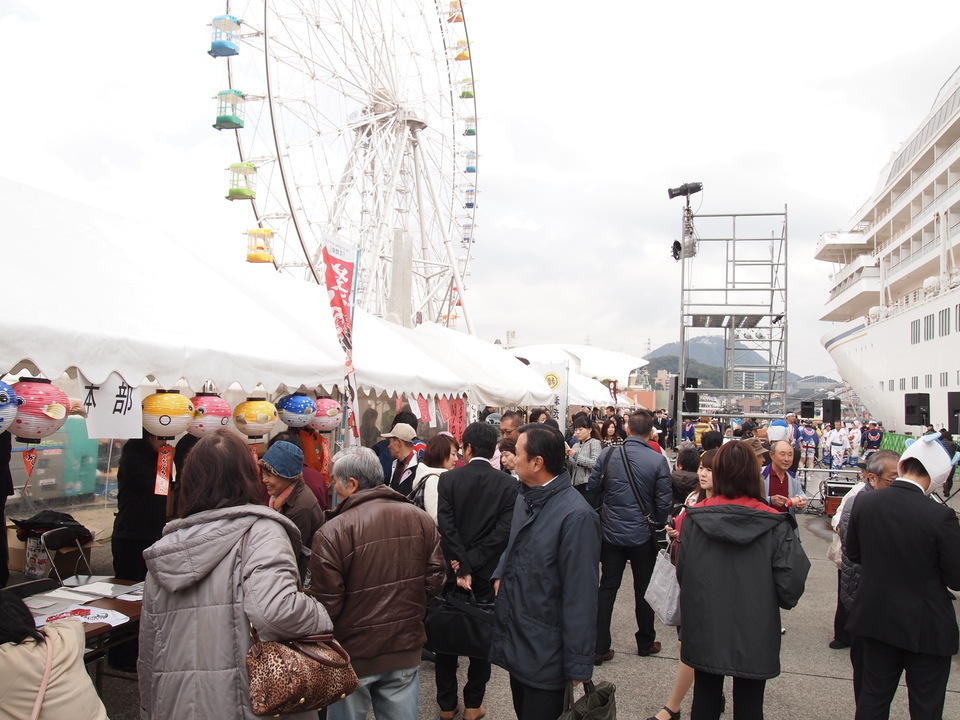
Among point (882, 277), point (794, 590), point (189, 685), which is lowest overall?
point (189, 685)

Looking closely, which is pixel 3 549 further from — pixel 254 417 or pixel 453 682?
pixel 453 682

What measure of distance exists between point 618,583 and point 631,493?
66 centimetres

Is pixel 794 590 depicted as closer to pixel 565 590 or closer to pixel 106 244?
pixel 565 590

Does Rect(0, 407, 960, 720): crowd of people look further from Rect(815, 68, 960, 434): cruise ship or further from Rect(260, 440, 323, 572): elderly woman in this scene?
Rect(815, 68, 960, 434): cruise ship

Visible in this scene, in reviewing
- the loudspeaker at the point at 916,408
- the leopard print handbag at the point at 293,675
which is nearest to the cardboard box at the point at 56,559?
the leopard print handbag at the point at 293,675

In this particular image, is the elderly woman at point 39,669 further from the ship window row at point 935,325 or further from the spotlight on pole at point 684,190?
the ship window row at point 935,325

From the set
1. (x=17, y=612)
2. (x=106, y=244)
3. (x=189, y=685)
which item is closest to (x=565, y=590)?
(x=189, y=685)

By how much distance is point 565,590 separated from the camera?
9.19 ft

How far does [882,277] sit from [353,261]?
31644 millimetres

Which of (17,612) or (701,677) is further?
(701,677)

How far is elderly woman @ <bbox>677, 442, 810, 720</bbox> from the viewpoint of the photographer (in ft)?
10.2

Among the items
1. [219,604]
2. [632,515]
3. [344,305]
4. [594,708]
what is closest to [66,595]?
[219,604]

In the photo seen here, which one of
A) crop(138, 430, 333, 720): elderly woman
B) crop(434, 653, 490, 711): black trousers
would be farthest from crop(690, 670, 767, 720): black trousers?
crop(138, 430, 333, 720): elderly woman

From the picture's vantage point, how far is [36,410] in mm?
3654
